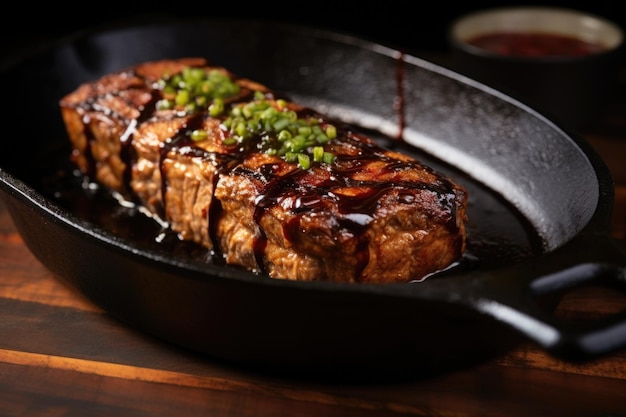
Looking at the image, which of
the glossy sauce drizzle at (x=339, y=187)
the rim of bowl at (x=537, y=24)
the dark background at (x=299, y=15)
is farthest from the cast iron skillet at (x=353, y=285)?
the dark background at (x=299, y=15)

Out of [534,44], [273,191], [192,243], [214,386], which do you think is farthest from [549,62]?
[214,386]

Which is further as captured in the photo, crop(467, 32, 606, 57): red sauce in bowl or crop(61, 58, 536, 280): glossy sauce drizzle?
crop(467, 32, 606, 57): red sauce in bowl

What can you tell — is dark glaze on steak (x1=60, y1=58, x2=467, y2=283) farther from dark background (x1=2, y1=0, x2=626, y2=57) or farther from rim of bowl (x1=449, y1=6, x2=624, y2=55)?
dark background (x1=2, y1=0, x2=626, y2=57)

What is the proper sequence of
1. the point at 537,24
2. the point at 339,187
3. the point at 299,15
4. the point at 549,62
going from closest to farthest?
the point at 339,187
the point at 549,62
the point at 537,24
the point at 299,15

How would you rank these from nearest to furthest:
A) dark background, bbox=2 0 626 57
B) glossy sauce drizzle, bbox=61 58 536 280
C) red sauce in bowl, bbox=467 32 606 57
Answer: glossy sauce drizzle, bbox=61 58 536 280
red sauce in bowl, bbox=467 32 606 57
dark background, bbox=2 0 626 57

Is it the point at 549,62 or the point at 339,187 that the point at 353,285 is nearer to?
the point at 339,187

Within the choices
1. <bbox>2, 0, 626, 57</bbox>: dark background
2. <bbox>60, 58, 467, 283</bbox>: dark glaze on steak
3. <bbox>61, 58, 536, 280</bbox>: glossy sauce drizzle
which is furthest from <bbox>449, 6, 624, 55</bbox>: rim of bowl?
<bbox>61, 58, 536, 280</bbox>: glossy sauce drizzle
